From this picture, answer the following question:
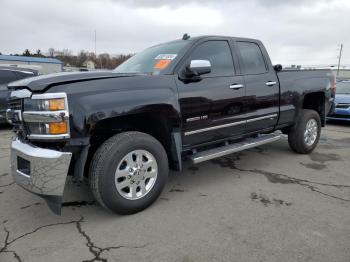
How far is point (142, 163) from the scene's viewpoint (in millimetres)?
3113

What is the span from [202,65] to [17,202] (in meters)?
2.59

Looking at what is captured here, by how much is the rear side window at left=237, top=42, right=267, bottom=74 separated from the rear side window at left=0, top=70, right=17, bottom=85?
6.60m

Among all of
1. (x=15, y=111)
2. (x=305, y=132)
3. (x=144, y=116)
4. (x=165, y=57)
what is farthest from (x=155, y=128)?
(x=305, y=132)

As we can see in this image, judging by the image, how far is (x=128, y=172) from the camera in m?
3.03

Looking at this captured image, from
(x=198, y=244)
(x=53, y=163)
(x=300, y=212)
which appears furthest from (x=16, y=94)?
(x=300, y=212)

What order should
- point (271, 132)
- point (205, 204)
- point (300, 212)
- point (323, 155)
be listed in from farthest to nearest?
point (323, 155) → point (271, 132) → point (205, 204) → point (300, 212)

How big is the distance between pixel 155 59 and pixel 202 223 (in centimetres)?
210

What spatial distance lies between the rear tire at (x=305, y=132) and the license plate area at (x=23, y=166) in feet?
14.0

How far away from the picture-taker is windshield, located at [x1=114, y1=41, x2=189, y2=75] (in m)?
3.65

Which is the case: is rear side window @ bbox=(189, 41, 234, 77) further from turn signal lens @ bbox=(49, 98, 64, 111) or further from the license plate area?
the license plate area

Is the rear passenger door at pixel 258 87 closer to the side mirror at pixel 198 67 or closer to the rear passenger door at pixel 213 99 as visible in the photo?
the rear passenger door at pixel 213 99

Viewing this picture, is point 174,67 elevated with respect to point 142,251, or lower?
elevated

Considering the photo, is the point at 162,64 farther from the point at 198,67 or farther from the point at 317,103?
the point at 317,103

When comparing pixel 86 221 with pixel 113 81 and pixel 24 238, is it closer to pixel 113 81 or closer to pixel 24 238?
pixel 24 238
